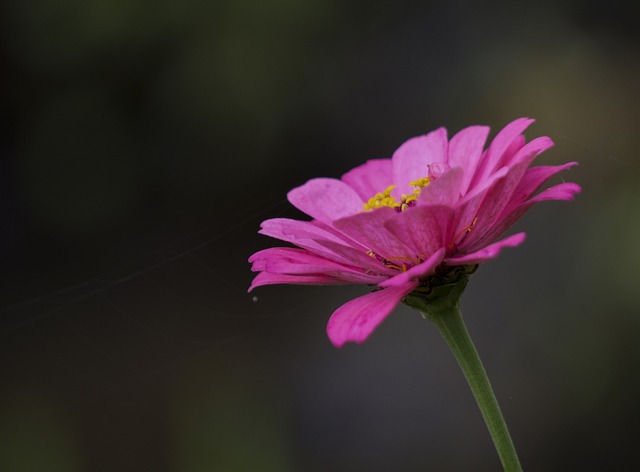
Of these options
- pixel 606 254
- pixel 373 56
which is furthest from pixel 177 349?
pixel 606 254

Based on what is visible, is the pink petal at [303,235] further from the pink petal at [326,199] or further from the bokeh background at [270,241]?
the bokeh background at [270,241]

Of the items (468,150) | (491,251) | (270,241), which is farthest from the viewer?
(270,241)

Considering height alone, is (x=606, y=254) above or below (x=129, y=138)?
below

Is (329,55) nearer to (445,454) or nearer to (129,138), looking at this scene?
(129,138)

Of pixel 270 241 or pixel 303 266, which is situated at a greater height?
pixel 270 241

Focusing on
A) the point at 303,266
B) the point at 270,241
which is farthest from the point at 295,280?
the point at 270,241

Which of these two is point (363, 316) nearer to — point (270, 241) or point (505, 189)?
point (505, 189)
